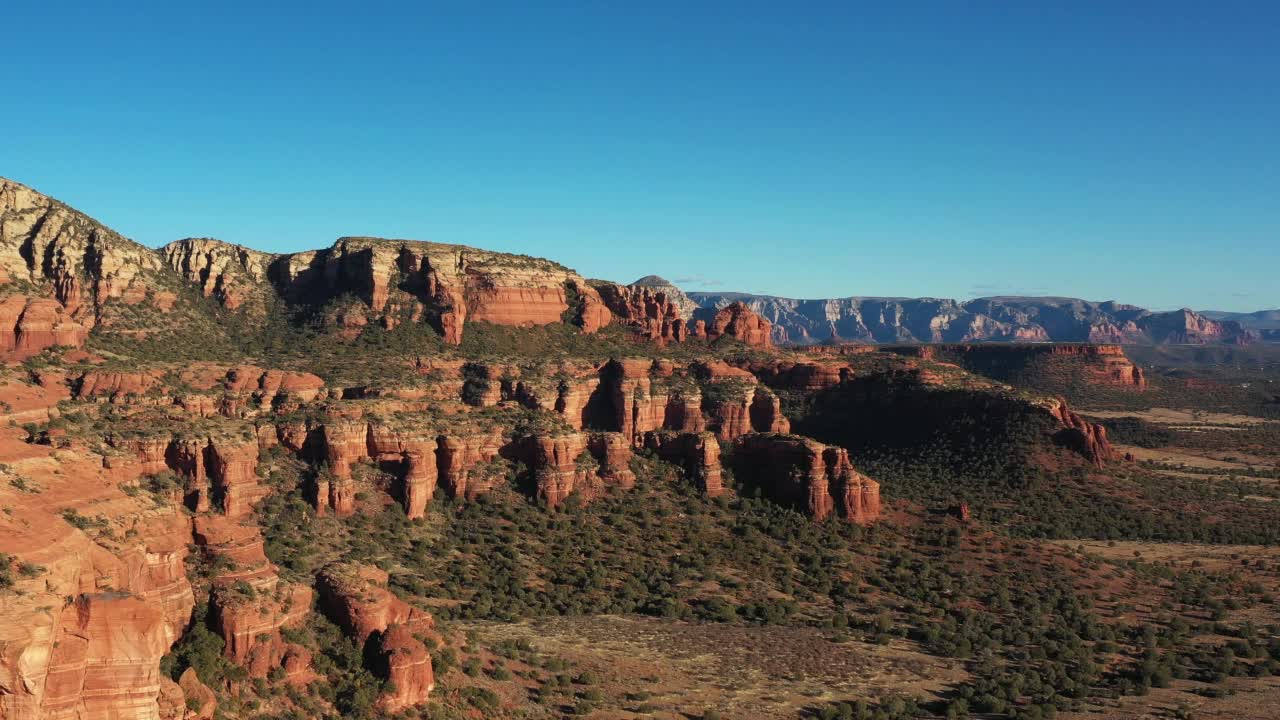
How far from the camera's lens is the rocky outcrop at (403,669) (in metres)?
45.6

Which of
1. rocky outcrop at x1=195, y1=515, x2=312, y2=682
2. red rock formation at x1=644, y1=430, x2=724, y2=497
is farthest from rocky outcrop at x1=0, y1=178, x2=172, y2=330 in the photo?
red rock formation at x1=644, y1=430, x2=724, y2=497

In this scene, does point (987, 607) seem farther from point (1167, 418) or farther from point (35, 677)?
point (1167, 418)

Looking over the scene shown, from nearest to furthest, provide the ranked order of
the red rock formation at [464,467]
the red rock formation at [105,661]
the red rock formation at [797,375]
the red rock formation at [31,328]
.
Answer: the red rock formation at [105,661]
the red rock formation at [31,328]
the red rock formation at [464,467]
the red rock formation at [797,375]

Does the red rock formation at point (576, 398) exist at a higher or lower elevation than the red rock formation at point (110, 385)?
lower

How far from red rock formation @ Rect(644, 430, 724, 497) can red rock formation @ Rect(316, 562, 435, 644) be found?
4407cm

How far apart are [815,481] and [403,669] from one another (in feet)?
167

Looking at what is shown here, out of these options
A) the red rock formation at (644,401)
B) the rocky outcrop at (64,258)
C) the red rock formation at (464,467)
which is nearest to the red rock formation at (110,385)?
the rocky outcrop at (64,258)

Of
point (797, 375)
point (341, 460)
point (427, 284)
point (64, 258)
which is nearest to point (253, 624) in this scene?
point (341, 460)

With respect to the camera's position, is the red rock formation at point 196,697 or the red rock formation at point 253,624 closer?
the red rock formation at point 196,697

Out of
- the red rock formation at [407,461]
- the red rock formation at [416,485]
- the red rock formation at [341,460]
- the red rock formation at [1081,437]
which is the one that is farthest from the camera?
the red rock formation at [1081,437]

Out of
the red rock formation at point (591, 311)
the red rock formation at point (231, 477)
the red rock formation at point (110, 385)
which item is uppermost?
the red rock formation at point (591, 311)

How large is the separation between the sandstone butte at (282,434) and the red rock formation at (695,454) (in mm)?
214

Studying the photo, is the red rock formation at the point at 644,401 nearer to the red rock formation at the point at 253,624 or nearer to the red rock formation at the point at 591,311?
the red rock formation at the point at 591,311

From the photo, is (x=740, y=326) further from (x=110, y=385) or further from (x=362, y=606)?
(x=362, y=606)
